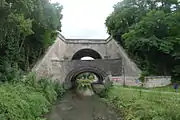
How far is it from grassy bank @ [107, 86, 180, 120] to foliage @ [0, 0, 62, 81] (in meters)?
7.44

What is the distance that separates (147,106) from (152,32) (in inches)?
427

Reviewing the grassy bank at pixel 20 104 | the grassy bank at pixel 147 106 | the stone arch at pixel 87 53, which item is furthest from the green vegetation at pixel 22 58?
the stone arch at pixel 87 53

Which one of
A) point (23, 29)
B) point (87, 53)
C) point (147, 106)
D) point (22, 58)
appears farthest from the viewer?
point (87, 53)

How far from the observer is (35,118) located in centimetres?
1166

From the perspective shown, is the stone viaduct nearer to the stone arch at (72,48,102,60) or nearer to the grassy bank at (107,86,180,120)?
the stone arch at (72,48,102,60)

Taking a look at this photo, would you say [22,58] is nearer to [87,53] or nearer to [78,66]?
[78,66]

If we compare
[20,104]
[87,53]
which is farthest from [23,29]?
[87,53]

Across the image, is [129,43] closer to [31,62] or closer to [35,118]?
[31,62]

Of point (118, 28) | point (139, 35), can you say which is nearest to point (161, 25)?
point (139, 35)

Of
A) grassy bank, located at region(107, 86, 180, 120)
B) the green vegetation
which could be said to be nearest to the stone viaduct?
the green vegetation

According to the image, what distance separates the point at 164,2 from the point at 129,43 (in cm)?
557

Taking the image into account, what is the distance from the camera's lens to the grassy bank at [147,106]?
9983 millimetres

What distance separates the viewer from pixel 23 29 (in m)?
16.2

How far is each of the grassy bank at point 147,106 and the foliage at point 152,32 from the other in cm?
543
